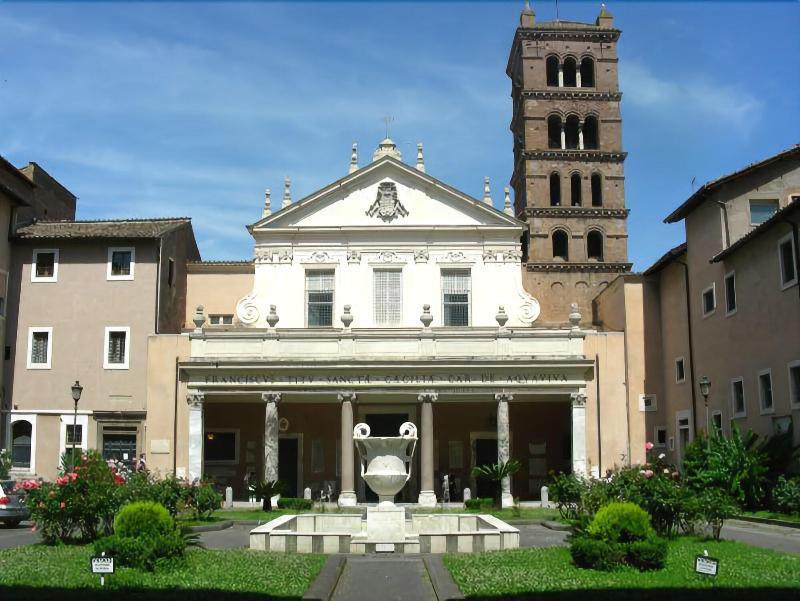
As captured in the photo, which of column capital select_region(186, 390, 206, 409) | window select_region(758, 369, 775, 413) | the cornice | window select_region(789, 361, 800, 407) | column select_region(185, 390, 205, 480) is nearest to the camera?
window select_region(789, 361, 800, 407)

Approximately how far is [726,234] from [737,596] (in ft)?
73.2

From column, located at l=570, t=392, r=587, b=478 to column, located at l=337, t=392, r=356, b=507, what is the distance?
27.5 ft

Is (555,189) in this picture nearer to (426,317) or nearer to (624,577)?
(426,317)

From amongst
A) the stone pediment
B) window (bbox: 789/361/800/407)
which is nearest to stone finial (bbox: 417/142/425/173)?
the stone pediment

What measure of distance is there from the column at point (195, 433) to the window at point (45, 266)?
324 inches

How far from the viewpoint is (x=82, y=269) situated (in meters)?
38.4

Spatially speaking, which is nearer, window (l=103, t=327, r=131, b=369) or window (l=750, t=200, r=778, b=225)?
window (l=750, t=200, r=778, b=225)

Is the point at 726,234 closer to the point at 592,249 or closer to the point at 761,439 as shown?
the point at 761,439

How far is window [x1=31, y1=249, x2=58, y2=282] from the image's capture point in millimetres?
38406

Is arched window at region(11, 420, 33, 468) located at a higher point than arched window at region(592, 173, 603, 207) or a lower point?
lower

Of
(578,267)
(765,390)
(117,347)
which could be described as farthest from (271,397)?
(578,267)

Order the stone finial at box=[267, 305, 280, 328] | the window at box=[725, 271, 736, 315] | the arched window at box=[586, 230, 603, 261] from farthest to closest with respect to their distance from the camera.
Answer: the arched window at box=[586, 230, 603, 261] < the stone finial at box=[267, 305, 280, 328] < the window at box=[725, 271, 736, 315]

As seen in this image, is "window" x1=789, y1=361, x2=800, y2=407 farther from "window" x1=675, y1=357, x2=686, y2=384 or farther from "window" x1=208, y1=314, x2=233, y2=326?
"window" x1=208, y1=314, x2=233, y2=326

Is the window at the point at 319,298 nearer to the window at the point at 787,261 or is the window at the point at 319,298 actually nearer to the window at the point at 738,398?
the window at the point at 738,398
